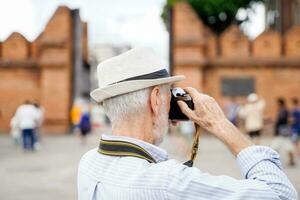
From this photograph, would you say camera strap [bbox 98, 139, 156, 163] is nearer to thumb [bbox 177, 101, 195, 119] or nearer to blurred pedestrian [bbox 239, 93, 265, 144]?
thumb [bbox 177, 101, 195, 119]

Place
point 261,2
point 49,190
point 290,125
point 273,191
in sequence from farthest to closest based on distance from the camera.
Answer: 1. point 261,2
2. point 290,125
3. point 49,190
4. point 273,191

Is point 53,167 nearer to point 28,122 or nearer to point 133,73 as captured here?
point 28,122

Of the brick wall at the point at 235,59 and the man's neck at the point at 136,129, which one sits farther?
the brick wall at the point at 235,59

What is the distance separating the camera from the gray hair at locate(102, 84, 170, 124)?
5.87 feet

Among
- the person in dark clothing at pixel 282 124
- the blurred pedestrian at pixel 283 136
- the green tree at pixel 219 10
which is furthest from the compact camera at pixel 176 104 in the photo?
the green tree at pixel 219 10

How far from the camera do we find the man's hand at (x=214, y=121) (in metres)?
1.67

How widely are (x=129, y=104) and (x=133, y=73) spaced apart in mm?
112

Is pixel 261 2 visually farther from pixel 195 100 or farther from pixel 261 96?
pixel 195 100

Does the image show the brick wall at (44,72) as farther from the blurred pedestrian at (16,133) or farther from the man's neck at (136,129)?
the man's neck at (136,129)

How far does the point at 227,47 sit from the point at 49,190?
14.2 meters

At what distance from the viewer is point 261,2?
39500 mm

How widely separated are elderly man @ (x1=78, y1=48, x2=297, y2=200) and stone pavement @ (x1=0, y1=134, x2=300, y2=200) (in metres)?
6.05

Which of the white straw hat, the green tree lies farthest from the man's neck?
the green tree

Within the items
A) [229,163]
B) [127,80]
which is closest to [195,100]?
[127,80]
